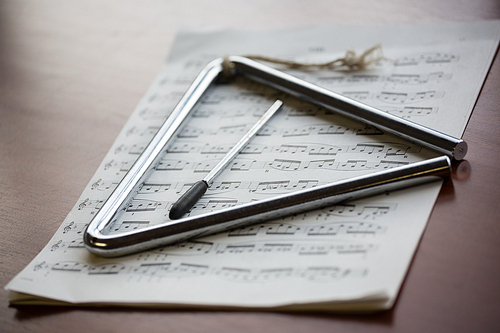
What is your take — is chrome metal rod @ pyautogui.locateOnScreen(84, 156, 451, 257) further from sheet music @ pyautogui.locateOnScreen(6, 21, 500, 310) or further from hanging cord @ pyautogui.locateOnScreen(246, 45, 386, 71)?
hanging cord @ pyautogui.locateOnScreen(246, 45, 386, 71)

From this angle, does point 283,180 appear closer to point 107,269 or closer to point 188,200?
point 188,200

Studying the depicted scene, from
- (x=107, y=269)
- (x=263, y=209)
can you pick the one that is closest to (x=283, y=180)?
(x=263, y=209)

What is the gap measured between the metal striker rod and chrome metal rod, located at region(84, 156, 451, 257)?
1.3 inches

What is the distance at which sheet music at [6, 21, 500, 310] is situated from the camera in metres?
0.43

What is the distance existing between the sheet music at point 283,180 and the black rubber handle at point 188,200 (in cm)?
1

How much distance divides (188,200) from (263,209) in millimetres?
90

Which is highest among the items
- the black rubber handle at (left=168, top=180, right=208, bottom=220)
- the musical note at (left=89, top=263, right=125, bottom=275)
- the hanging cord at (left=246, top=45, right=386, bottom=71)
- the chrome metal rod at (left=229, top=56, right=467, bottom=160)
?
the hanging cord at (left=246, top=45, right=386, bottom=71)

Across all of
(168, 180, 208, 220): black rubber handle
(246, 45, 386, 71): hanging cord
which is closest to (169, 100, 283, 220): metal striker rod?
(168, 180, 208, 220): black rubber handle

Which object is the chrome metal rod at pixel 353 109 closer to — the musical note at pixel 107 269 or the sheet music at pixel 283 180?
the sheet music at pixel 283 180

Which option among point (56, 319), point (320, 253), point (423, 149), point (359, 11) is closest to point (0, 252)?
point (56, 319)

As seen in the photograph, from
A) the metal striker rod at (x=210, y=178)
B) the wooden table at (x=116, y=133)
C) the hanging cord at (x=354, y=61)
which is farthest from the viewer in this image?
the hanging cord at (x=354, y=61)

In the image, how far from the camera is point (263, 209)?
466 mm

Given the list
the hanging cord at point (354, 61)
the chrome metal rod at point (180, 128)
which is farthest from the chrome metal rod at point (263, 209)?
the hanging cord at point (354, 61)

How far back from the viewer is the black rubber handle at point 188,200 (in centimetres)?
50
